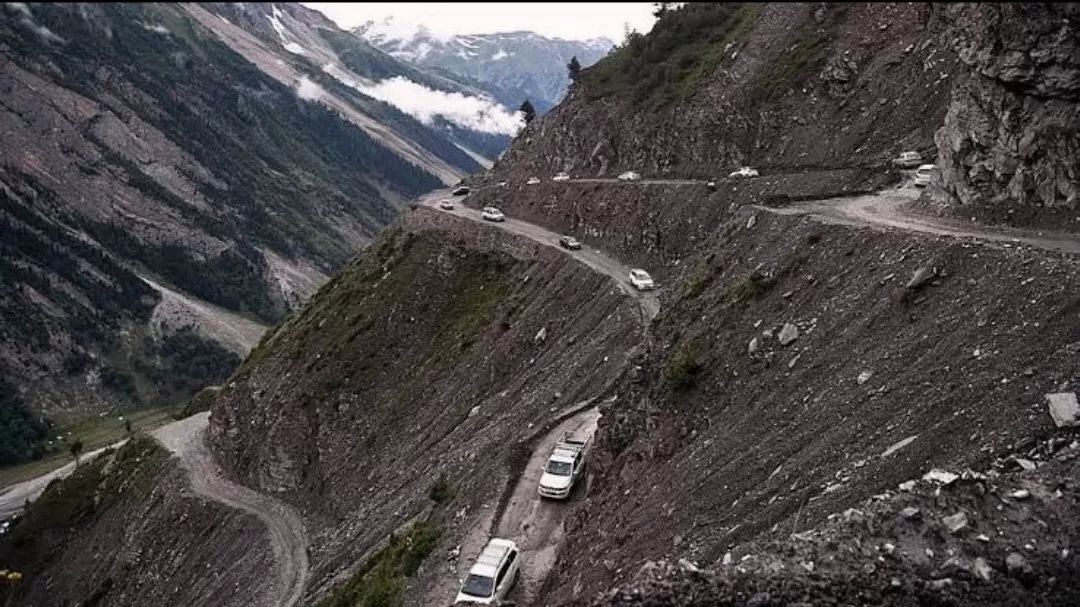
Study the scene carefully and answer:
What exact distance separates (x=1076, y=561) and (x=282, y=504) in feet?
206

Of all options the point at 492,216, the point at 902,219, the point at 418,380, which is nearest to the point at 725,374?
the point at 902,219

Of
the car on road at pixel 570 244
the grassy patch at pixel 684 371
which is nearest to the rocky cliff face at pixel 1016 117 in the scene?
the grassy patch at pixel 684 371

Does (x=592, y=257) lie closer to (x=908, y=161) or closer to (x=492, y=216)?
(x=492, y=216)

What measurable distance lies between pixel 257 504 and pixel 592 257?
3673 centimetres

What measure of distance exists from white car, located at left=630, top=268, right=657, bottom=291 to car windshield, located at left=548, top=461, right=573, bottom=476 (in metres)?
22.2

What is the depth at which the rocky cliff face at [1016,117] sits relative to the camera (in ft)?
98.6

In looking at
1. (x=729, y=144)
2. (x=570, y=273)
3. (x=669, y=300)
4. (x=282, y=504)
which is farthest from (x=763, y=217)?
(x=282, y=504)

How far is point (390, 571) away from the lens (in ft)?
109

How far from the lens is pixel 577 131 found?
96062mm

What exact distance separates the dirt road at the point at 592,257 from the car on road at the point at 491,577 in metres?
19.5

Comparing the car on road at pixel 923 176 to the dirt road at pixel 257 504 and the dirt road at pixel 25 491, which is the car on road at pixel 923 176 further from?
the dirt road at pixel 25 491

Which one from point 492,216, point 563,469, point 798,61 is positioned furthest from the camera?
point 492,216

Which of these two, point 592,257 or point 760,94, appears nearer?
point 592,257

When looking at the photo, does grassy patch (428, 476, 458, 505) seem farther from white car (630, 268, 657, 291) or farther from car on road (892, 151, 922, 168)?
car on road (892, 151, 922, 168)
